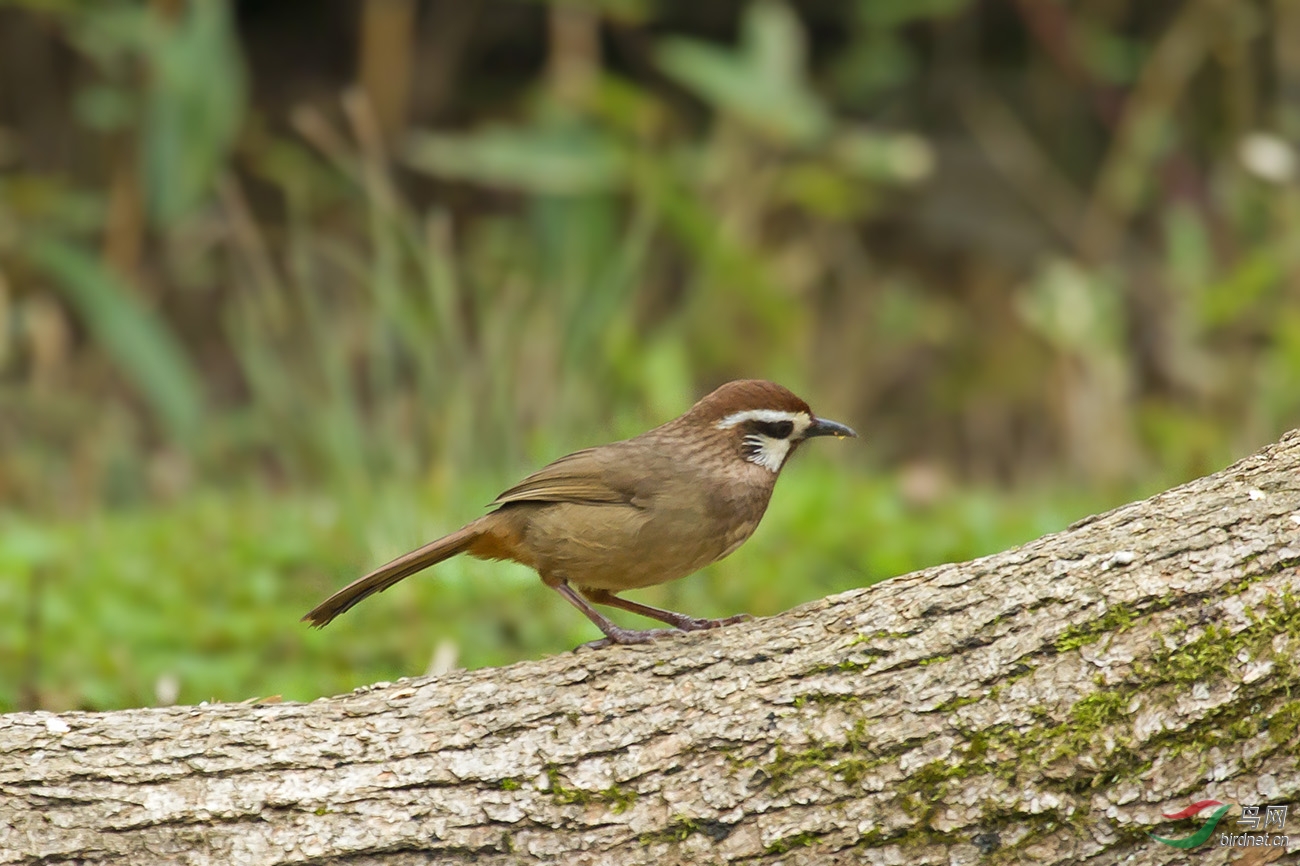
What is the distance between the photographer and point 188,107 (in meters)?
8.12

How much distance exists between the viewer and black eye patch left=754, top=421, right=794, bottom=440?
3.88 metres

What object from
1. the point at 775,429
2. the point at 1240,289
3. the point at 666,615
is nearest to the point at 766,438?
the point at 775,429

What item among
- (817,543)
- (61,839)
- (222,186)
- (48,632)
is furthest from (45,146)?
(61,839)

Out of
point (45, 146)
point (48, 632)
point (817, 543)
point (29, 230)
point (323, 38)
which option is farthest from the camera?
point (323, 38)

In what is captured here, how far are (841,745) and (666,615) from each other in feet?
2.87

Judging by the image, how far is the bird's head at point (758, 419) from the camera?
3.86 metres

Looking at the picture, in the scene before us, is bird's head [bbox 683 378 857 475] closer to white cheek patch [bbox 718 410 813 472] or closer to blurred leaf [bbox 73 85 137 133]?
white cheek patch [bbox 718 410 813 472]

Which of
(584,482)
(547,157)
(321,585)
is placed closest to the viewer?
(584,482)

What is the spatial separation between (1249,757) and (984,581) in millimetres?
590

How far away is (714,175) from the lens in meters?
8.66

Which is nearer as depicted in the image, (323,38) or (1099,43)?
(1099,43)

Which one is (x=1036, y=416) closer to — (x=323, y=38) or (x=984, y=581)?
(x=323, y=38)

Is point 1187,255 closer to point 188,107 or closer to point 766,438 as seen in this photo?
point 766,438

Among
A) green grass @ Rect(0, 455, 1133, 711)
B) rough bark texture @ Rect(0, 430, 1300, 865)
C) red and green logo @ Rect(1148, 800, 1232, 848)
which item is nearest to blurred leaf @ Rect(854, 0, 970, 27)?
green grass @ Rect(0, 455, 1133, 711)
